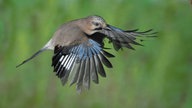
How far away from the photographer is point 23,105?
220 cm

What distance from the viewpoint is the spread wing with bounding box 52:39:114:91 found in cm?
156

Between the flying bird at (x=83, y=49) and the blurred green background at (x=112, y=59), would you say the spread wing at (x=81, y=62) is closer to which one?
the flying bird at (x=83, y=49)

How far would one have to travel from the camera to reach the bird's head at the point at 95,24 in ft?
5.24

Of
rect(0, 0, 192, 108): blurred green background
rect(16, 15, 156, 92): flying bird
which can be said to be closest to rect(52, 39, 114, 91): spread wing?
rect(16, 15, 156, 92): flying bird

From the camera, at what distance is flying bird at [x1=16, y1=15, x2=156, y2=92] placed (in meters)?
1.56

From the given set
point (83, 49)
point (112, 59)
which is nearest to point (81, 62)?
point (83, 49)

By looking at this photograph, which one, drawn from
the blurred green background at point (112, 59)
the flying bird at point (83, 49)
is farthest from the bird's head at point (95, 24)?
the blurred green background at point (112, 59)

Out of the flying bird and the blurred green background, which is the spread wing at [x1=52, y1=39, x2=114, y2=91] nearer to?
the flying bird

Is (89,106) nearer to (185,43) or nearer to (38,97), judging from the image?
(38,97)

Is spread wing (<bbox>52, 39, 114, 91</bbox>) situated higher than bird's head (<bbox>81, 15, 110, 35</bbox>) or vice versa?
bird's head (<bbox>81, 15, 110, 35</bbox>)

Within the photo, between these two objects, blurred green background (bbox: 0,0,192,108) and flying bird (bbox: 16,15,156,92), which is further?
blurred green background (bbox: 0,0,192,108)

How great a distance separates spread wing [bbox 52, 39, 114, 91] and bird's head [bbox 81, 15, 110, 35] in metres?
0.03

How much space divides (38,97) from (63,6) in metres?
0.37

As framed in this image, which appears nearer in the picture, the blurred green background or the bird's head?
the bird's head
